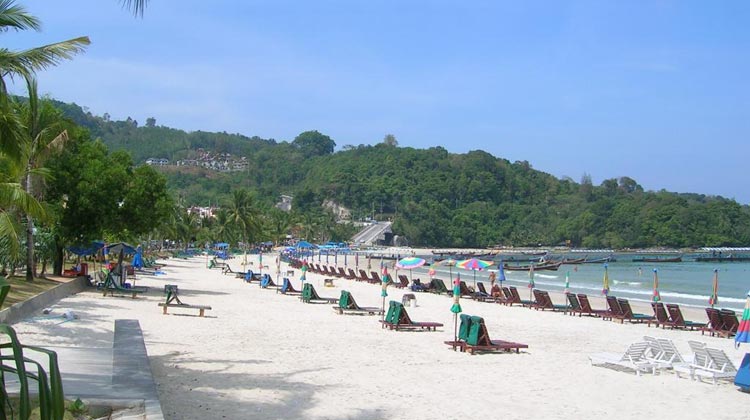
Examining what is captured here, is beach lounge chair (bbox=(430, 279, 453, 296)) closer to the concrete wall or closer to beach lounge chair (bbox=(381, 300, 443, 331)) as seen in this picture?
beach lounge chair (bbox=(381, 300, 443, 331))

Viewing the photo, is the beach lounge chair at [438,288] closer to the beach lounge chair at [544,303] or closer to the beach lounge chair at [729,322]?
the beach lounge chair at [544,303]

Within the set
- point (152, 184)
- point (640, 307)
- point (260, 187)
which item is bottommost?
point (640, 307)

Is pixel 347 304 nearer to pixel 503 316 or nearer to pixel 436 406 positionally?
pixel 503 316

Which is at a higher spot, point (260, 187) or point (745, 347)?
point (260, 187)

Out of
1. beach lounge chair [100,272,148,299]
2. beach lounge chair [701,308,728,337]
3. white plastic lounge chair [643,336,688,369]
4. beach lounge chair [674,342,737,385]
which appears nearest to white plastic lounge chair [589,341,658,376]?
white plastic lounge chair [643,336,688,369]

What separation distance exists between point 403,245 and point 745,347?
14005 cm

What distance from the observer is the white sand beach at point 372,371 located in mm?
8156

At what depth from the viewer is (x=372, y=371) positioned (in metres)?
10.5

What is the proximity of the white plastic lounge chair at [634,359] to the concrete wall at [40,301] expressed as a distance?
1005 cm

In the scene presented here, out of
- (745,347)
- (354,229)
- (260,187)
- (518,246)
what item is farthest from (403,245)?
(745,347)

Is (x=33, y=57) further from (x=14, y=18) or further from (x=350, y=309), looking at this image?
(x=350, y=309)

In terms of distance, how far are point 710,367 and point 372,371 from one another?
17.0 feet

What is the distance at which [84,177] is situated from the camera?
70.0ft

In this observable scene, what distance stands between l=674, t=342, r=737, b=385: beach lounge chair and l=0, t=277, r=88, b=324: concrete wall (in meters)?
11.1
